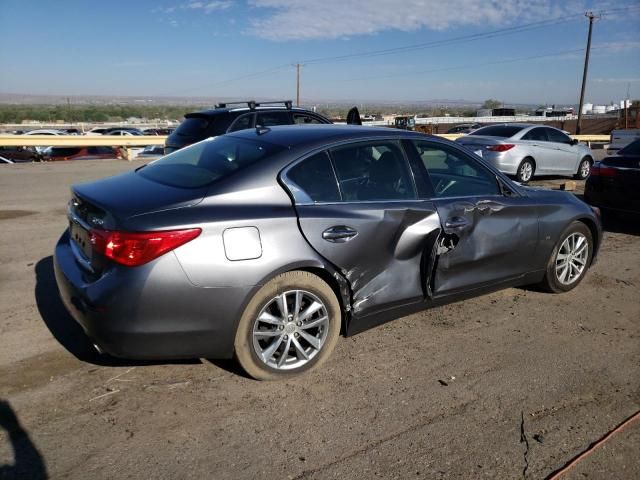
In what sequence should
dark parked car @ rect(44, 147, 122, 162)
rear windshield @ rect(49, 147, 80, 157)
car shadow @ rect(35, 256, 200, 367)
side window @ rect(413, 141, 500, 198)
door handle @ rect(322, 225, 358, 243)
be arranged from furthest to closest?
rear windshield @ rect(49, 147, 80, 157) < dark parked car @ rect(44, 147, 122, 162) < side window @ rect(413, 141, 500, 198) < car shadow @ rect(35, 256, 200, 367) < door handle @ rect(322, 225, 358, 243)

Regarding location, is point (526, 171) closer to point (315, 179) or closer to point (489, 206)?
point (489, 206)

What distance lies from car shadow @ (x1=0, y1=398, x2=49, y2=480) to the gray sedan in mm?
11153

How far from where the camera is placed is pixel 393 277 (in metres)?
3.94

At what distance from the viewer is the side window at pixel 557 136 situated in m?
13.8

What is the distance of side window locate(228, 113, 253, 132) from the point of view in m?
9.36

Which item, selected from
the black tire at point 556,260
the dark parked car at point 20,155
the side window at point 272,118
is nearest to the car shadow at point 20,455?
the black tire at point 556,260

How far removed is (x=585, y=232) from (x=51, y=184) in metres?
10.3

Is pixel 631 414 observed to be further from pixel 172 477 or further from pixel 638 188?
pixel 638 188

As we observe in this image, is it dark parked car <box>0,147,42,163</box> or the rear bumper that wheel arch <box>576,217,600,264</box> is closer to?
the rear bumper

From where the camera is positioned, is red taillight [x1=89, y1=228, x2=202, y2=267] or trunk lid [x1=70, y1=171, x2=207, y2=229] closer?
red taillight [x1=89, y1=228, x2=202, y2=267]

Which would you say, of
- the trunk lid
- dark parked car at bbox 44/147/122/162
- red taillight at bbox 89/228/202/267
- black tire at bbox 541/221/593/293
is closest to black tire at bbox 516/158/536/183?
black tire at bbox 541/221/593/293

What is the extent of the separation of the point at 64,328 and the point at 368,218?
2482 millimetres

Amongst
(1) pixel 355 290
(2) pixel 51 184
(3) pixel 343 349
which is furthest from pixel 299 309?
(2) pixel 51 184

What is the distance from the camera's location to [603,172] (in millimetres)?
8102
